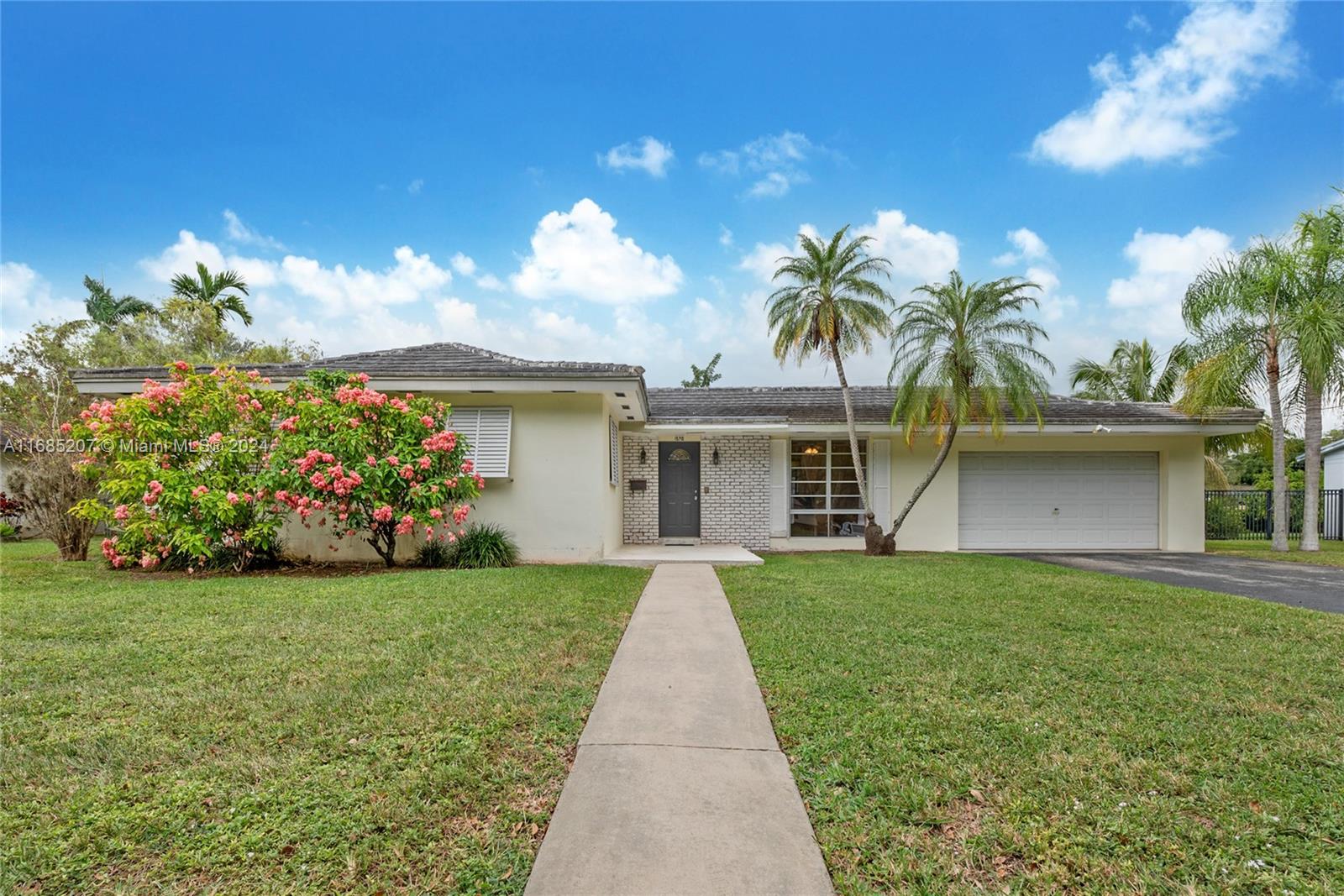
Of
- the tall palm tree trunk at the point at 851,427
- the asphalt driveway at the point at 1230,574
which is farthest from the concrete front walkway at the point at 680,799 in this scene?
the tall palm tree trunk at the point at 851,427

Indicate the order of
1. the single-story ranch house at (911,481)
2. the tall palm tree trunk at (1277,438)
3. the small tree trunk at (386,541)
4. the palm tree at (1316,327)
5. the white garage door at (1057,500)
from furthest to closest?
the white garage door at (1057,500), the single-story ranch house at (911,481), the tall palm tree trunk at (1277,438), the palm tree at (1316,327), the small tree trunk at (386,541)

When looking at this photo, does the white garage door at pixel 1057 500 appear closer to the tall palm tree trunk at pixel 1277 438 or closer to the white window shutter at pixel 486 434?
the tall palm tree trunk at pixel 1277 438

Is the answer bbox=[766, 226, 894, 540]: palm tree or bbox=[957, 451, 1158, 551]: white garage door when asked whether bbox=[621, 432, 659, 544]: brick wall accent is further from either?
bbox=[957, 451, 1158, 551]: white garage door

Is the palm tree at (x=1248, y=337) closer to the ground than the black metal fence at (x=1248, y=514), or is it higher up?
higher up

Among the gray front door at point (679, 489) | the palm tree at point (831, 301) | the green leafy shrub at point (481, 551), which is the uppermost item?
the palm tree at point (831, 301)

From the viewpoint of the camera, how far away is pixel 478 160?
13.3m

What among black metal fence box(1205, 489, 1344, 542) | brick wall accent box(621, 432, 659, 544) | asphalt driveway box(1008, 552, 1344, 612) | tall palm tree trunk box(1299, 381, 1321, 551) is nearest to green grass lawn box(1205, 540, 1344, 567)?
tall palm tree trunk box(1299, 381, 1321, 551)

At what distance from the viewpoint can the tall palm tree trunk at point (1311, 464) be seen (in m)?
11.4

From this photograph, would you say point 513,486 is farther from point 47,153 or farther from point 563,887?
point 47,153

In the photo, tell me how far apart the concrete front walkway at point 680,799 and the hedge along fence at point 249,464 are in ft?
17.9

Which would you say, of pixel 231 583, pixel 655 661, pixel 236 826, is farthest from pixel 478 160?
pixel 236 826

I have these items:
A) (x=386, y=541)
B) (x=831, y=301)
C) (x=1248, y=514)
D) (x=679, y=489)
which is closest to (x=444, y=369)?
(x=386, y=541)

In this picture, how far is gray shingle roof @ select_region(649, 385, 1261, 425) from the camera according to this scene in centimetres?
1127

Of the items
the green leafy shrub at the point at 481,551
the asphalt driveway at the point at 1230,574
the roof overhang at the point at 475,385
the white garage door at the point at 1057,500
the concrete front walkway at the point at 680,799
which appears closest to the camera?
the concrete front walkway at the point at 680,799
